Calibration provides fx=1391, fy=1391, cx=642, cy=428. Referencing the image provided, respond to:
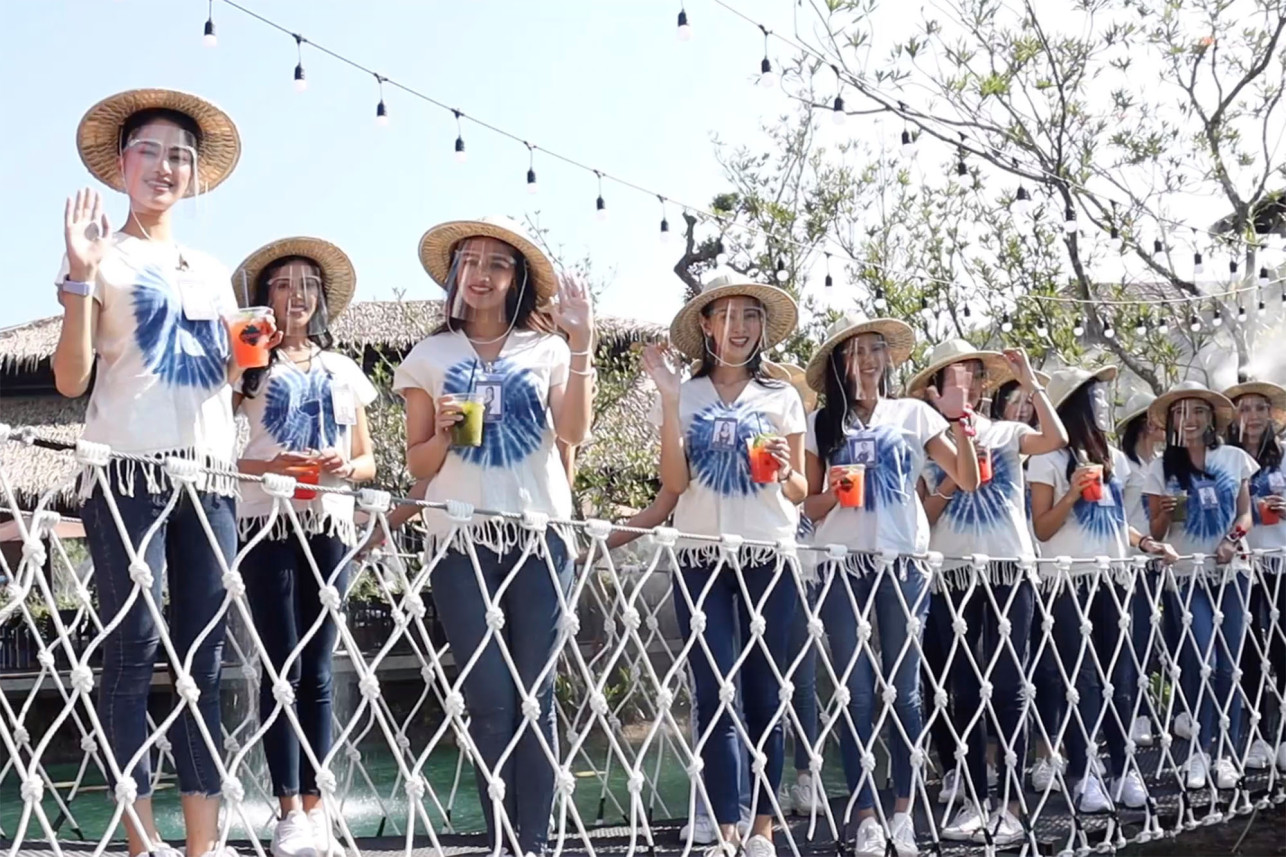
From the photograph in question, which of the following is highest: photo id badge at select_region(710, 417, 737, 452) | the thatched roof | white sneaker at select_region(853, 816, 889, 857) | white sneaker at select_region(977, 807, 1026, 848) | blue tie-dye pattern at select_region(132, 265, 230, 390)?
the thatched roof

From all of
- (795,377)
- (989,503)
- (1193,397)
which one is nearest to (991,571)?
(989,503)

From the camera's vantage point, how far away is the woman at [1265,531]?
15.8 feet

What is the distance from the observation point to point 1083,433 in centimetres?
419

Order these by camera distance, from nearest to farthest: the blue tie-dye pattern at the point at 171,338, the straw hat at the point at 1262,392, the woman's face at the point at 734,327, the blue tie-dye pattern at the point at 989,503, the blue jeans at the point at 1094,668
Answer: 1. the blue tie-dye pattern at the point at 171,338
2. the woman's face at the point at 734,327
3. the blue tie-dye pattern at the point at 989,503
4. the blue jeans at the point at 1094,668
5. the straw hat at the point at 1262,392

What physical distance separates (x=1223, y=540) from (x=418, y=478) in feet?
10.2

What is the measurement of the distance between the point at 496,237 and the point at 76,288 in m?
0.85

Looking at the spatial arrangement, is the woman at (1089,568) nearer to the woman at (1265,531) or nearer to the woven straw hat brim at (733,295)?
the woman at (1265,531)

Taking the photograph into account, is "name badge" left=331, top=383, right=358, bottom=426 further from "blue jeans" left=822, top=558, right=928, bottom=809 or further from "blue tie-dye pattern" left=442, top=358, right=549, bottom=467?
"blue jeans" left=822, top=558, right=928, bottom=809

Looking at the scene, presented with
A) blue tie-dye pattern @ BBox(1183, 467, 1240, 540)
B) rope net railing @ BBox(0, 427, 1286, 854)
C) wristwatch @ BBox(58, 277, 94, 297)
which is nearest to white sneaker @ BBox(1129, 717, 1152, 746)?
rope net railing @ BBox(0, 427, 1286, 854)

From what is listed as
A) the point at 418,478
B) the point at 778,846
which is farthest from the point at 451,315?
the point at 778,846

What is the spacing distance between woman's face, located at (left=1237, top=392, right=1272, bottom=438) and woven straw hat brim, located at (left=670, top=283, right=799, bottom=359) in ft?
7.86

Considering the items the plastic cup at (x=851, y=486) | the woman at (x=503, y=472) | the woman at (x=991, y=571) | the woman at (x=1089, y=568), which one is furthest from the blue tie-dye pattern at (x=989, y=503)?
the woman at (x=503, y=472)

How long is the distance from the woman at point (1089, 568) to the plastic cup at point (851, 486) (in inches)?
38.2

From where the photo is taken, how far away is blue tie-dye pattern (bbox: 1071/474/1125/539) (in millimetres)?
4125
